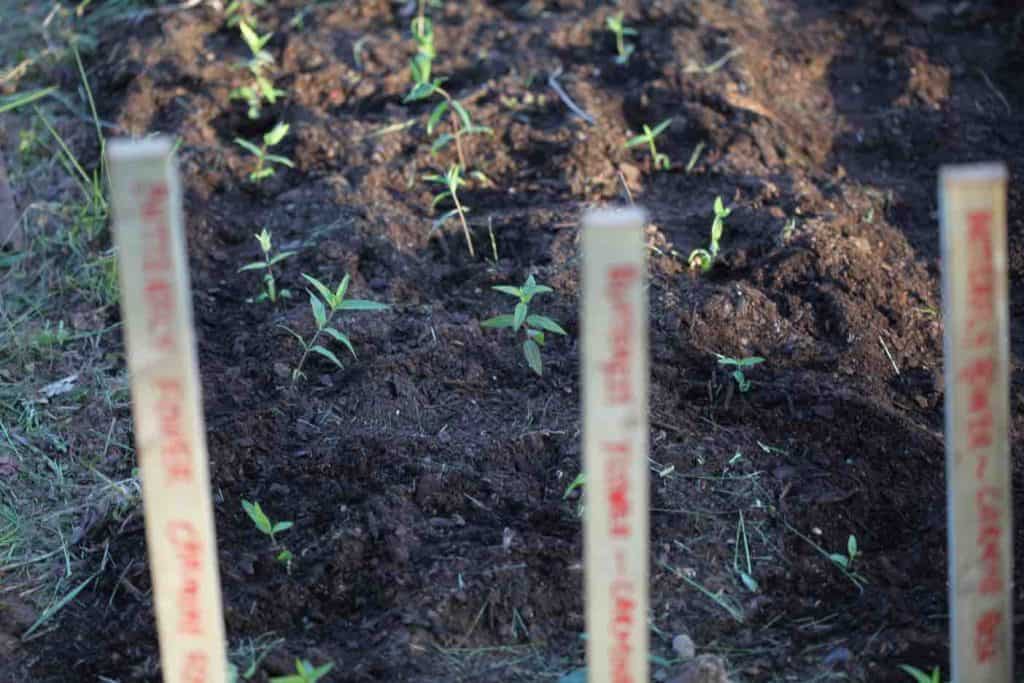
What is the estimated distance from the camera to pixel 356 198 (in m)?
3.77

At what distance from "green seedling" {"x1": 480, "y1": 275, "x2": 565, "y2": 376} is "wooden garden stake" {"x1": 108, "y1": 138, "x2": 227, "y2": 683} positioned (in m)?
1.26

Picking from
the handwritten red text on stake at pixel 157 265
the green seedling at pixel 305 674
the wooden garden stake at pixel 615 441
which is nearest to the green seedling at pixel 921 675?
the wooden garden stake at pixel 615 441

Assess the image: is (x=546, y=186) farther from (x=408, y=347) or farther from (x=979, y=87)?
(x=979, y=87)

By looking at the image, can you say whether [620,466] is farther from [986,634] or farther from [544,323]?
[544,323]

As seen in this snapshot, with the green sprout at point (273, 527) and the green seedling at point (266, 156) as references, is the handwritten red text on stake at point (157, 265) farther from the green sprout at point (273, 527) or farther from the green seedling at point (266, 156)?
the green seedling at point (266, 156)

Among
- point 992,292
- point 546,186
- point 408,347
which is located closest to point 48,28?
point 546,186

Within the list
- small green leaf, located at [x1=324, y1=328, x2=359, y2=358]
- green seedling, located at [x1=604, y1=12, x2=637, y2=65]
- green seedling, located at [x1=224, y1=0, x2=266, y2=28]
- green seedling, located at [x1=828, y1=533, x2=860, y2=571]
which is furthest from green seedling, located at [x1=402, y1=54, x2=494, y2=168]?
green seedling, located at [x1=828, y1=533, x2=860, y2=571]

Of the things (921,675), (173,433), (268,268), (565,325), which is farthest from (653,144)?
(173,433)

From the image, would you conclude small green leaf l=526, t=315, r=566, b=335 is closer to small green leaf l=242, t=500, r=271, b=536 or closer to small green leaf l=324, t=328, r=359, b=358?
small green leaf l=324, t=328, r=359, b=358

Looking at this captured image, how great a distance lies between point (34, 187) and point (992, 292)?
3.06 meters

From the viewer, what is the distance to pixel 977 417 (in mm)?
1922

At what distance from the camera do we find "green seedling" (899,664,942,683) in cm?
221

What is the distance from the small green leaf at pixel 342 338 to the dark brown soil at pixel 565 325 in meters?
0.04

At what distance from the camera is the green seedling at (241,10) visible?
183 inches
